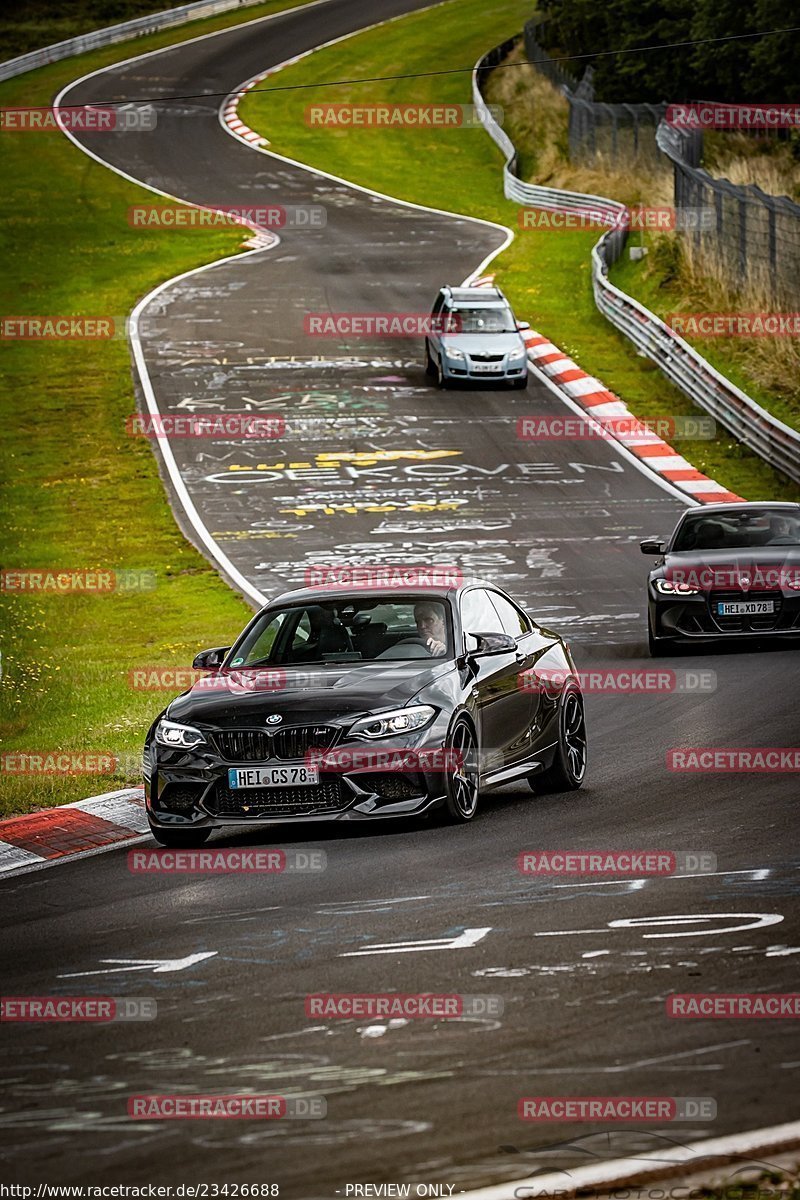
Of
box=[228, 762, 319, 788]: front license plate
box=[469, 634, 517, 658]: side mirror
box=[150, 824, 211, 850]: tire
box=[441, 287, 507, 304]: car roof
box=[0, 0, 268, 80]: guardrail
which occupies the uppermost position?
box=[469, 634, 517, 658]: side mirror

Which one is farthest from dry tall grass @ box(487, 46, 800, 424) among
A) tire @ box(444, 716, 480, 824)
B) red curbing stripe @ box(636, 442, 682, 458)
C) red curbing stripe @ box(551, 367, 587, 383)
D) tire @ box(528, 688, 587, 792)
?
tire @ box(444, 716, 480, 824)

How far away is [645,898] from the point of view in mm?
9242

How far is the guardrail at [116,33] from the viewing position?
79562 mm

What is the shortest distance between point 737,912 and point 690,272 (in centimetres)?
3386

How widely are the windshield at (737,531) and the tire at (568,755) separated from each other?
754 centimetres

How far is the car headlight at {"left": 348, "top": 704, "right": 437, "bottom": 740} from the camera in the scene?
11023 millimetres

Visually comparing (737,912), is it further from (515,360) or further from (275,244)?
(275,244)

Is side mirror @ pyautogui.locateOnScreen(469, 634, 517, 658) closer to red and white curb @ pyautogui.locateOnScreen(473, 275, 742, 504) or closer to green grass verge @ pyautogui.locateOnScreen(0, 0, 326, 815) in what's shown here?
green grass verge @ pyautogui.locateOnScreen(0, 0, 326, 815)

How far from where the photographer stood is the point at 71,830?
12.3 meters

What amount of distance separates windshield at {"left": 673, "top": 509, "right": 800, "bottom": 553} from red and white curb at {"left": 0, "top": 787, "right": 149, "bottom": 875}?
29.4 feet

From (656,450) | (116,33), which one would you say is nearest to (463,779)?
(656,450)

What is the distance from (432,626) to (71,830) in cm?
261

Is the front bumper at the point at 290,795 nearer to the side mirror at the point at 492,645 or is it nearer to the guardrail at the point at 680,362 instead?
the side mirror at the point at 492,645

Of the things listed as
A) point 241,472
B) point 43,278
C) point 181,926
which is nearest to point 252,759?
point 181,926
